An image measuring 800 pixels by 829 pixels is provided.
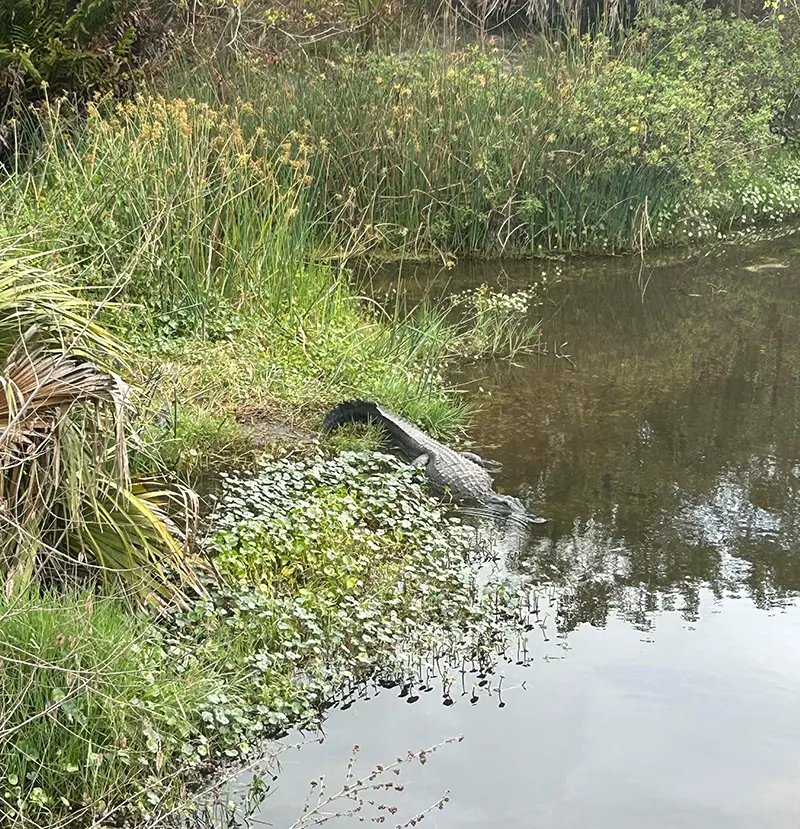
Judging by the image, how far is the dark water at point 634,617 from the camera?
3256mm

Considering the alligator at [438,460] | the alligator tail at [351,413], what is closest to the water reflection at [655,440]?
the alligator at [438,460]

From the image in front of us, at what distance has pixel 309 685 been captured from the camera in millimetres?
3527

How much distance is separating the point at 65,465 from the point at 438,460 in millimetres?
2110

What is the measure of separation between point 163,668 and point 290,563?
0.85m

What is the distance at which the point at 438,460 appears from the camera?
16.7ft

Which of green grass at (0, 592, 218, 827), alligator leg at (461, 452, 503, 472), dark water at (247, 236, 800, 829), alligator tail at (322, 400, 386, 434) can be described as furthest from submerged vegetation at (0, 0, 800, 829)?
alligator leg at (461, 452, 503, 472)

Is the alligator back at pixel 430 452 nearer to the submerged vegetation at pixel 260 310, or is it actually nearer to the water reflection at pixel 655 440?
the submerged vegetation at pixel 260 310

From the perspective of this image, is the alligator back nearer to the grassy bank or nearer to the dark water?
the grassy bank

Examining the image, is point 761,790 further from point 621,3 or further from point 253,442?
point 621,3

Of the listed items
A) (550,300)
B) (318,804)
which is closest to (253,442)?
(318,804)

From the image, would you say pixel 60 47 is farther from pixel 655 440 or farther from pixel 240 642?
pixel 240 642

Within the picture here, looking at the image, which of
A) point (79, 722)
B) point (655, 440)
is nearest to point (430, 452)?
point (655, 440)

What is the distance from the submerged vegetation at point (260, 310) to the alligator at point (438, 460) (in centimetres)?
16

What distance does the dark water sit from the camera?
10.7 feet
